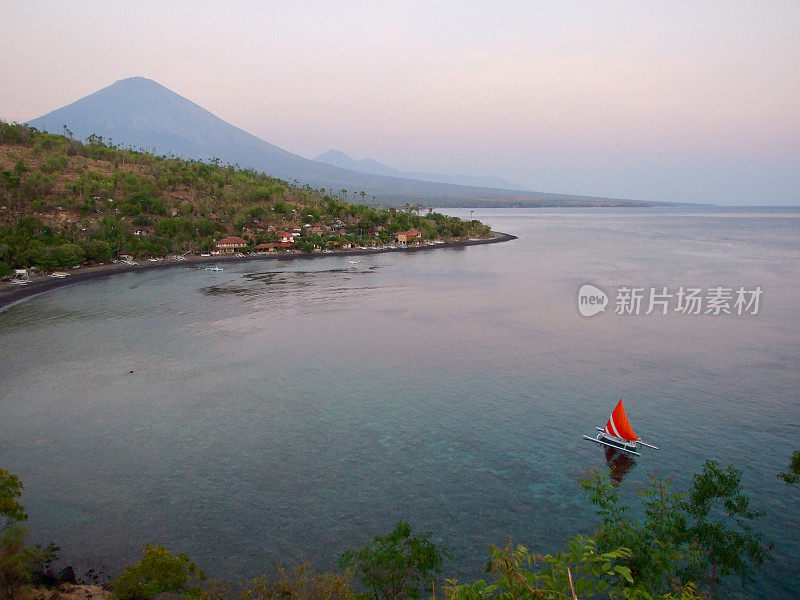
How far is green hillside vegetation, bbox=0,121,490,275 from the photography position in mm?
37875

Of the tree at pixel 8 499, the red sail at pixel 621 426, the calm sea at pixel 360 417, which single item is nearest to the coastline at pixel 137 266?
the calm sea at pixel 360 417

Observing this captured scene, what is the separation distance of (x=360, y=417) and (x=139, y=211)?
Result: 43846 millimetres

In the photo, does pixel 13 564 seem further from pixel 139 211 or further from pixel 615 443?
pixel 139 211

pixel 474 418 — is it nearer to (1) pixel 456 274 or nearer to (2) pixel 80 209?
(1) pixel 456 274

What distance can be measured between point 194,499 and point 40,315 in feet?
64.5

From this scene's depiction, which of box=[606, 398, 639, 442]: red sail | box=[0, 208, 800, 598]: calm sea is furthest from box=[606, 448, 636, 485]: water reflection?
box=[606, 398, 639, 442]: red sail

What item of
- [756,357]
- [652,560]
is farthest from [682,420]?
[652,560]

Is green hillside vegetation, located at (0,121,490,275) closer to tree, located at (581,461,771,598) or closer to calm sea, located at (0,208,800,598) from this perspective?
calm sea, located at (0,208,800,598)

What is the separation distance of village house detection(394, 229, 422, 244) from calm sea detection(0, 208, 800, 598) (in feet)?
100

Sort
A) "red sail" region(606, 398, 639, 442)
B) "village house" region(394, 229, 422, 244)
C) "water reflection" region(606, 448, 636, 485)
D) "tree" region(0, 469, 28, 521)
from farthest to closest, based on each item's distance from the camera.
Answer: "village house" region(394, 229, 422, 244), "red sail" region(606, 398, 639, 442), "water reflection" region(606, 448, 636, 485), "tree" region(0, 469, 28, 521)

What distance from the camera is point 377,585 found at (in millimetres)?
6359

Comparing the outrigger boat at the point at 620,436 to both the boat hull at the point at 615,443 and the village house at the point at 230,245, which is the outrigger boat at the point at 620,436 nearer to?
the boat hull at the point at 615,443

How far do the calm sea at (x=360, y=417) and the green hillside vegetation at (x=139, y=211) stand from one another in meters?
13.0

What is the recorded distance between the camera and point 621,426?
11141 millimetres
